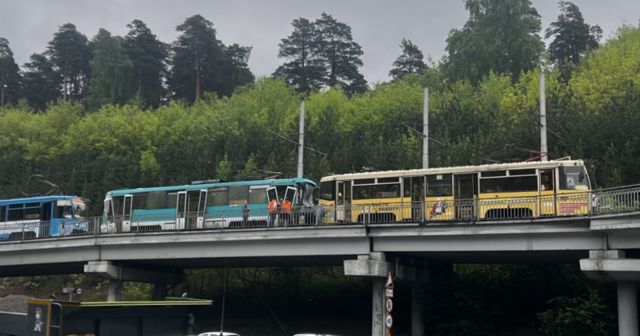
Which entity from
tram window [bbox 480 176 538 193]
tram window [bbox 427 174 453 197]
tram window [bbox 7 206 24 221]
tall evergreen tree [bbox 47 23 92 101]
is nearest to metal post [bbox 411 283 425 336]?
tram window [bbox 427 174 453 197]

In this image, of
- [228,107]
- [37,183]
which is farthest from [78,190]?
[228,107]

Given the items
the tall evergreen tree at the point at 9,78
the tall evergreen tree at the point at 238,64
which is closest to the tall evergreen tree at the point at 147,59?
the tall evergreen tree at the point at 238,64

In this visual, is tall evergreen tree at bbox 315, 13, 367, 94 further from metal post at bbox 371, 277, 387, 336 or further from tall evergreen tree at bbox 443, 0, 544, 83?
metal post at bbox 371, 277, 387, 336

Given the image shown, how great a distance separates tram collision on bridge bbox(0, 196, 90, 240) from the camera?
4269cm

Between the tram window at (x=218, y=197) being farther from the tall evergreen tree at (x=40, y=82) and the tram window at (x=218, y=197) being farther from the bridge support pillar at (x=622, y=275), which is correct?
the tall evergreen tree at (x=40, y=82)

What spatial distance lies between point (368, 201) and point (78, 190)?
4354cm

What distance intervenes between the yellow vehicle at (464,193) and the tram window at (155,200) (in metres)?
9.53

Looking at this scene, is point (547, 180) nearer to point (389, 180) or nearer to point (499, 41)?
point (389, 180)

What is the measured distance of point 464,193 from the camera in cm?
3206

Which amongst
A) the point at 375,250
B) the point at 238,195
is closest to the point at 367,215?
the point at 375,250

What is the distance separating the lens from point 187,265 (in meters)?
42.1

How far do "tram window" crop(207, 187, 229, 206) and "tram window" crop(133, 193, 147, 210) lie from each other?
445 centimetres

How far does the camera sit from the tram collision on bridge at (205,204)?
36.8 m

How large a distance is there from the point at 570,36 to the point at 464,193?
77.0 metres
